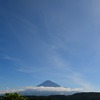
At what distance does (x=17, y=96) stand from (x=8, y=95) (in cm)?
291

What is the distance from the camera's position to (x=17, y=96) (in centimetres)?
7538

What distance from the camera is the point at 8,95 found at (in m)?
74.6
